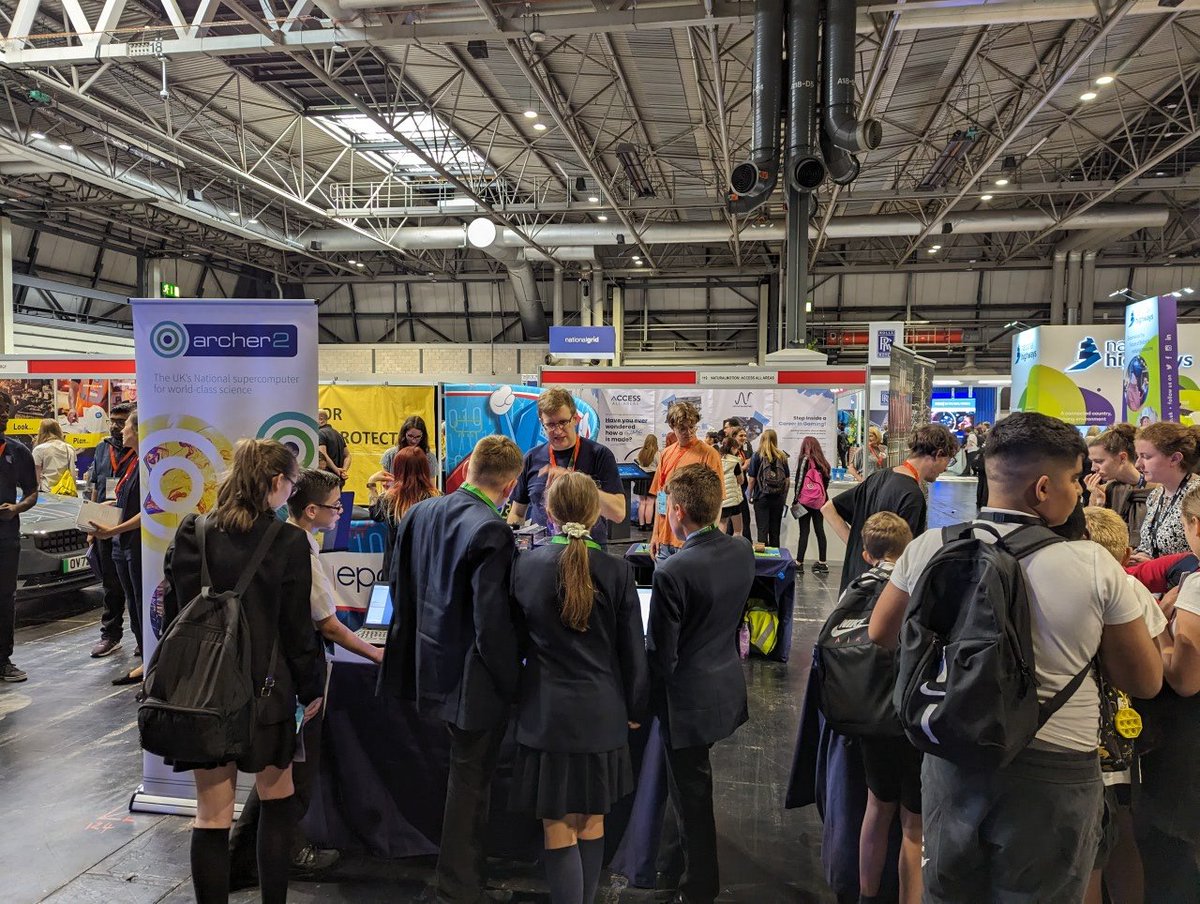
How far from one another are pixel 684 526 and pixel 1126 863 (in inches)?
59.2

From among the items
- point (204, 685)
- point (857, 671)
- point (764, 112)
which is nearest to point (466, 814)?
point (204, 685)

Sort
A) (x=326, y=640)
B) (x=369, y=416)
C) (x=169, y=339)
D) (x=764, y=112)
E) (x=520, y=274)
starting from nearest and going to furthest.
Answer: (x=326, y=640)
(x=169, y=339)
(x=764, y=112)
(x=369, y=416)
(x=520, y=274)

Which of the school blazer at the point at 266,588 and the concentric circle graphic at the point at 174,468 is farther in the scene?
the concentric circle graphic at the point at 174,468

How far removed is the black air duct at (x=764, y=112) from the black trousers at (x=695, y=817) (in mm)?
5635

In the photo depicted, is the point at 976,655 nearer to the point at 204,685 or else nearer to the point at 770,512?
the point at 204,685

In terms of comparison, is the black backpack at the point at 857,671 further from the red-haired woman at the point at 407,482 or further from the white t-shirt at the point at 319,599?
the red-haired woman at the point at 407,482

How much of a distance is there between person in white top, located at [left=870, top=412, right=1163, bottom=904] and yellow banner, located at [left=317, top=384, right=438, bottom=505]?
620cm

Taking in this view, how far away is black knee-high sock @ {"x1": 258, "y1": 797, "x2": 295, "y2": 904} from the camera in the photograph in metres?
2.09

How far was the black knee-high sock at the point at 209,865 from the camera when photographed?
1.97 meters

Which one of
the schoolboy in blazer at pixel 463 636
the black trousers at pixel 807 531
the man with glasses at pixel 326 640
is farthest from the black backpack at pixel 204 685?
the black trousers at pixel 807 531

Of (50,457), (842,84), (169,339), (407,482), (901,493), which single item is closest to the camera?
(169,339)

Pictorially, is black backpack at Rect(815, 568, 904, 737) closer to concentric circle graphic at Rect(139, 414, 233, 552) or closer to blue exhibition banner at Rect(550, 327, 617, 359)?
concentric circle graphic at Rect(139, 414, 233, 552)

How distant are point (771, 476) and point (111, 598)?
5011 mm

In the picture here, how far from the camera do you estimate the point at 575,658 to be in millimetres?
1947
